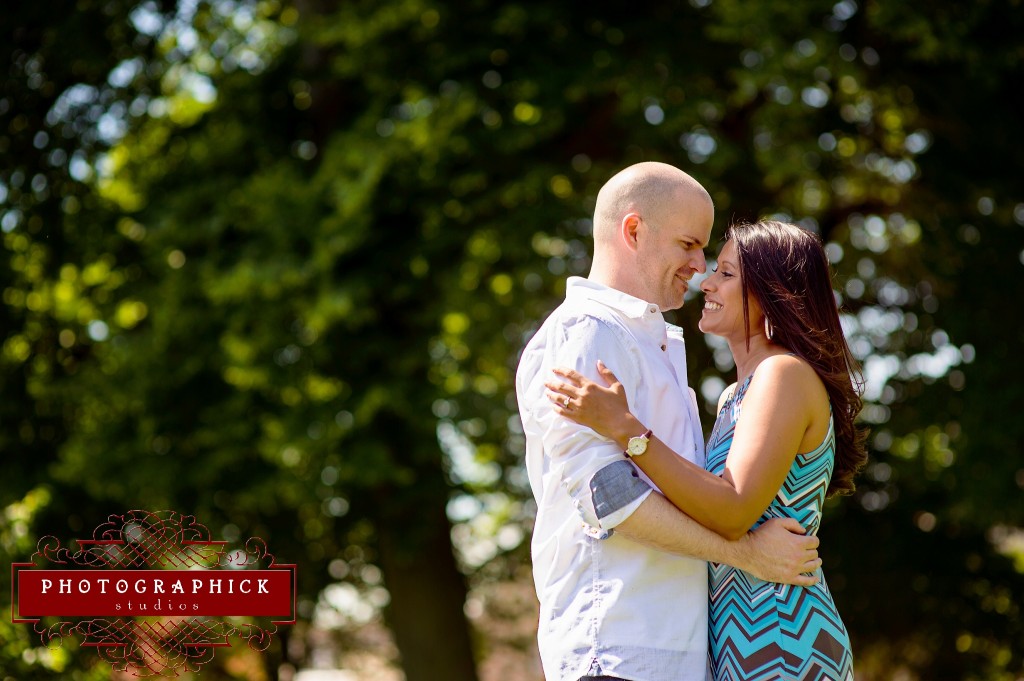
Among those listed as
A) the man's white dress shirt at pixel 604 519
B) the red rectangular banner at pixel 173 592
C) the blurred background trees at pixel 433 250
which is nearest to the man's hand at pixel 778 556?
the man's white dress shirt at pixel 604 519

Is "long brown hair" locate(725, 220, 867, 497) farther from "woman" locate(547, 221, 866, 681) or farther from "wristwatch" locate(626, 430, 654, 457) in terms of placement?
"wristwatch" locate(626, 430, 654, 457)

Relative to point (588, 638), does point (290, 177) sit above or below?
below

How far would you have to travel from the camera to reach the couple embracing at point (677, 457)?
2678 millimetres

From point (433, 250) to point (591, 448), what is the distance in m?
6.53

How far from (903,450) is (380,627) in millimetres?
6098

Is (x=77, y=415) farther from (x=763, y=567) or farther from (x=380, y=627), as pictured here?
(x=763, y=567)

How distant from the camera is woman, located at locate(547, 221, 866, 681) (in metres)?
2.69

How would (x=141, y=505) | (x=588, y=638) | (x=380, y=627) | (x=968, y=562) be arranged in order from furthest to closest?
(x=380, y=627)
(x=968, y=562)
(x=141, y=505)
(x=588, y=638)

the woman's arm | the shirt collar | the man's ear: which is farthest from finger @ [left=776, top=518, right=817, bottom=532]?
the man's ear

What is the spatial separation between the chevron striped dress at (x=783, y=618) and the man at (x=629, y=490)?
60 millimetres

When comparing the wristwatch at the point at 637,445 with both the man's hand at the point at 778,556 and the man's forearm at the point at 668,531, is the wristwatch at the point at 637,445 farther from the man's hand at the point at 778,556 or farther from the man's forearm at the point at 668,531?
the man's hand at the point at 778,556

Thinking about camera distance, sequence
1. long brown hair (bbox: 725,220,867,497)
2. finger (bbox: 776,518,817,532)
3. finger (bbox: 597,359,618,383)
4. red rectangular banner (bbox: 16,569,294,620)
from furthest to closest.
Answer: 1. red rectangular banner (bbox: 16,569,294,620)
2. long brown hair (bbox: 725,220,867,497)
3. finger (bbox: 776,518,817,532)
4. finger (bbox: 597,359,618,383)

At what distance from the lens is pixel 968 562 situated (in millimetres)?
10781

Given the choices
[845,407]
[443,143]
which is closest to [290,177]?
[443,143]
